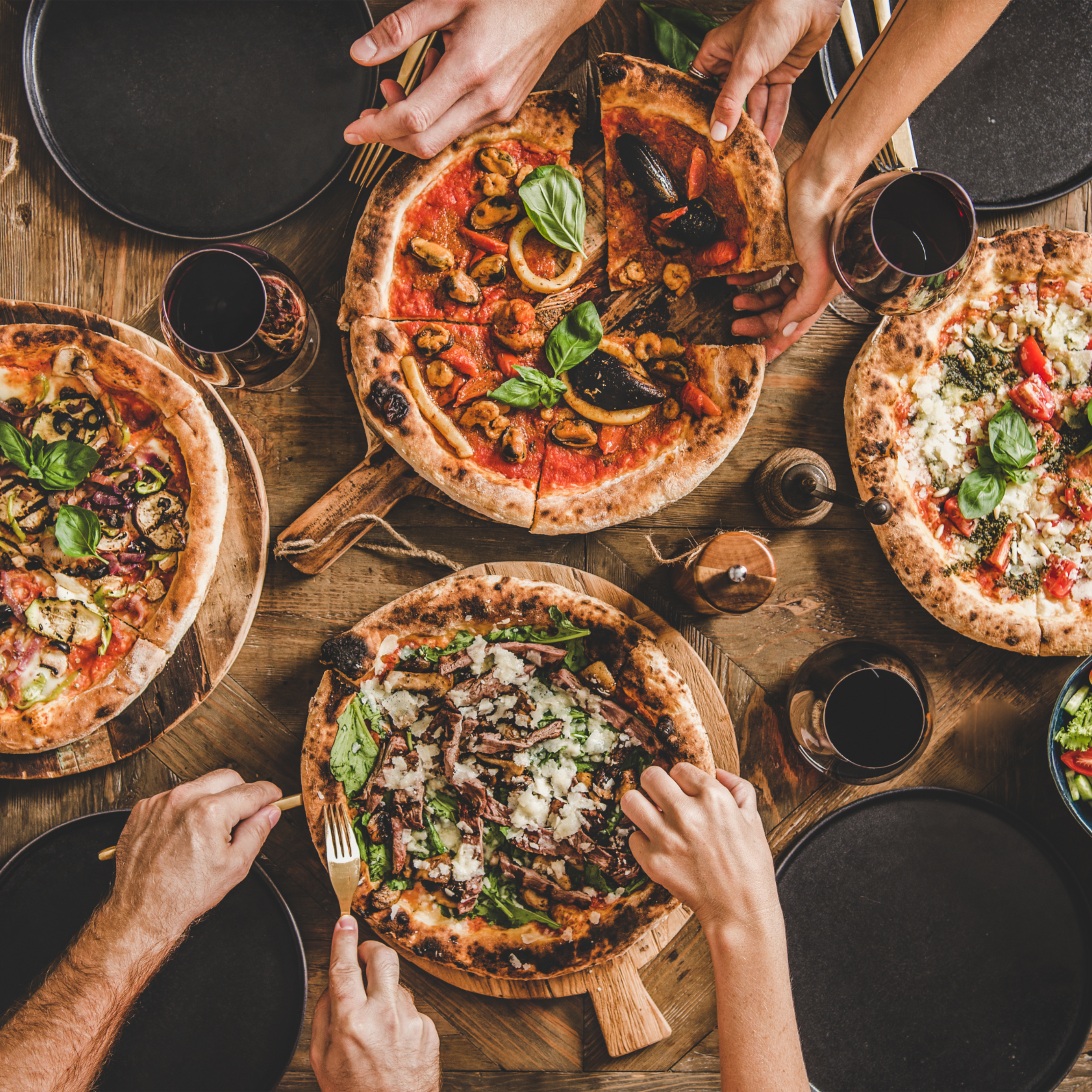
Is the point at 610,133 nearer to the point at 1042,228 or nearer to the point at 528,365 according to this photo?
the point at 528,365

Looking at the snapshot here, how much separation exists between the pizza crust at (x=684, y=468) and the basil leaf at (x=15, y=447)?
2.26m

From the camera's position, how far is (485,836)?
10.7 feet

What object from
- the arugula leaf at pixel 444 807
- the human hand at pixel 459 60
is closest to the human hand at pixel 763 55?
the human hand at pixel 459 60

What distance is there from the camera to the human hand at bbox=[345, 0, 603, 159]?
2521mm

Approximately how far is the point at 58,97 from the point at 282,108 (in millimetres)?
1015

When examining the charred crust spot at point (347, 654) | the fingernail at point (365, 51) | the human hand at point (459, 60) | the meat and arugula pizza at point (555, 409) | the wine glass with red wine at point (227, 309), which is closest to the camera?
the fingernail at point (365, 51)

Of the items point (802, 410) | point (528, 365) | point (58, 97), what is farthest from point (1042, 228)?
point (58, 97)

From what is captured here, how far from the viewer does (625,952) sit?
3227 millimetres

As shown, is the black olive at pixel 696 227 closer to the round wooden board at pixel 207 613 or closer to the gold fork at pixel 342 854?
the round wooden board at pixel 207 613

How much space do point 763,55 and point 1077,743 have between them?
3300mm

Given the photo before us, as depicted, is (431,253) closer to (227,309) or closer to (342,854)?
(227,309)

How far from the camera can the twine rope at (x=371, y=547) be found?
10.6 ft

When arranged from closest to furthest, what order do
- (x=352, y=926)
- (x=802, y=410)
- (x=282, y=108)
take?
(x=352, y=926)
(x=282, y=108)
(x=802, y=410)

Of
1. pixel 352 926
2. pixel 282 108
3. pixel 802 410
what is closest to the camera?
pixel 352 926
